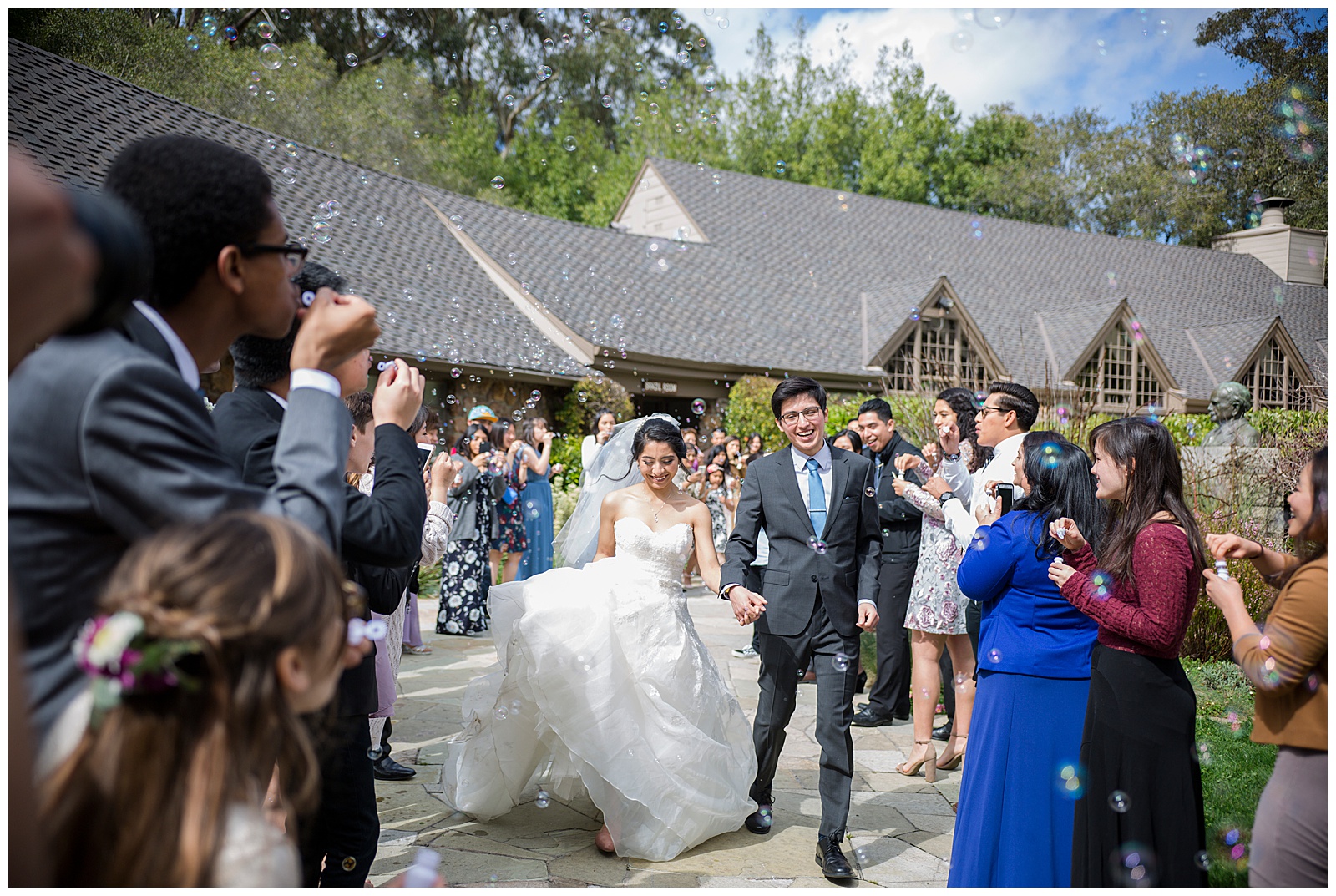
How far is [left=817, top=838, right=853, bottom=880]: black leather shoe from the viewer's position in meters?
4.06

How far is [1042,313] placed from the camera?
24.0 m

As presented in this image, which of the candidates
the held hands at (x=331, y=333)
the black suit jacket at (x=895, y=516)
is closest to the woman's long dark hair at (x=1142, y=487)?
the held hands at (x=331, y=333)

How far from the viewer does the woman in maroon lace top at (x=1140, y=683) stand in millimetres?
3037

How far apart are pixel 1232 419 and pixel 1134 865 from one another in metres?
7.16

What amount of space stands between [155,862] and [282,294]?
104 centimetres

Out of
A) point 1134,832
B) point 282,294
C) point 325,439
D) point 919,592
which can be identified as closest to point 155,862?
point 325,439

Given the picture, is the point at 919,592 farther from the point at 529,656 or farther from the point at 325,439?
the point at 325,439

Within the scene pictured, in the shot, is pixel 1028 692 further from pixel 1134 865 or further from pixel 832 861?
pixel 832 861

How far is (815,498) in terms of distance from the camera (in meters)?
4.65

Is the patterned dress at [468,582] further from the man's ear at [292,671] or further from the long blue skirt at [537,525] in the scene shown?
the man's ear at [292,671]

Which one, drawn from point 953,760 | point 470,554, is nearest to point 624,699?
point 953,760

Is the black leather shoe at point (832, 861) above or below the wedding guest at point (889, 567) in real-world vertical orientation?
below

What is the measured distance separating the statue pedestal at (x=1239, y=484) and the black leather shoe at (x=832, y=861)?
615 centimetres

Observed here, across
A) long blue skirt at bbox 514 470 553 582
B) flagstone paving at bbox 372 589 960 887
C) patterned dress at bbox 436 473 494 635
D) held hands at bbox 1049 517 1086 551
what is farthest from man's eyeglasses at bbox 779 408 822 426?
long blue skirt at bbox 514 470 553 582
